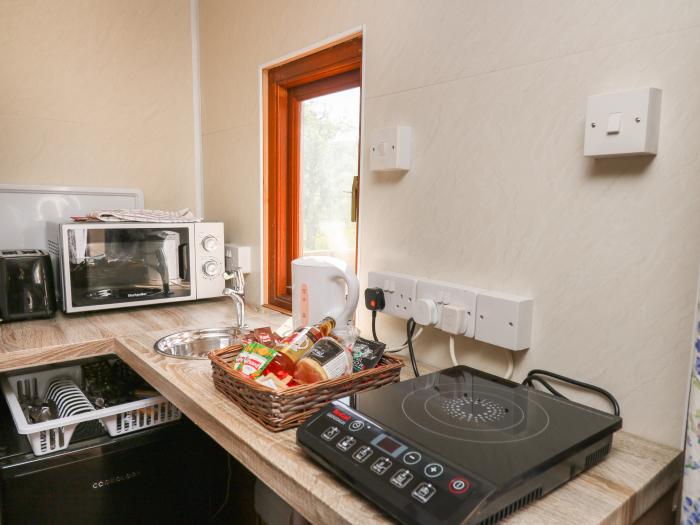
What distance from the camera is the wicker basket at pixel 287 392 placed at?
745 mm

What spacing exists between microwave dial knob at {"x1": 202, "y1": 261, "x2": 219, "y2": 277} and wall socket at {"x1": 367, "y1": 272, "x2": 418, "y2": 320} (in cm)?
67

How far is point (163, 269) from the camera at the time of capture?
61.0 inches

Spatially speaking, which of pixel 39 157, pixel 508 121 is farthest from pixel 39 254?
pixel 508 121

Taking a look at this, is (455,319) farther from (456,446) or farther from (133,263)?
(133,263)

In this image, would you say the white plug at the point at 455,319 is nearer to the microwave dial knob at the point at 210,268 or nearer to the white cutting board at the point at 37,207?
the microwave dial knob at the point at 210,268

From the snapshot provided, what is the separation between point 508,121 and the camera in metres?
0.90

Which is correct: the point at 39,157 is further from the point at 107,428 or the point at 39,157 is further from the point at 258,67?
the point at 107,428

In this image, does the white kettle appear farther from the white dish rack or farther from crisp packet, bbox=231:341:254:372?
the white dish rack

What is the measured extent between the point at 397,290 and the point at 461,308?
18cm

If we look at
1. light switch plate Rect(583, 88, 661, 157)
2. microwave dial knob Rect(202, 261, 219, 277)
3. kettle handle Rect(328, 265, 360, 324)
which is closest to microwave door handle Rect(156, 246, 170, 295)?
microwave dial knob Rect(202, 261, 219, 277)

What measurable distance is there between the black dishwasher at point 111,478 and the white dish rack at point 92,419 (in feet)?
0.07

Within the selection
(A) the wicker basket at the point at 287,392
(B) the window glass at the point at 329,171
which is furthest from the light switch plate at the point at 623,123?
(B) the window glass at the point at 329,171

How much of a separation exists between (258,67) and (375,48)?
556 millimetres

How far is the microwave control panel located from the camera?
1583 mm
